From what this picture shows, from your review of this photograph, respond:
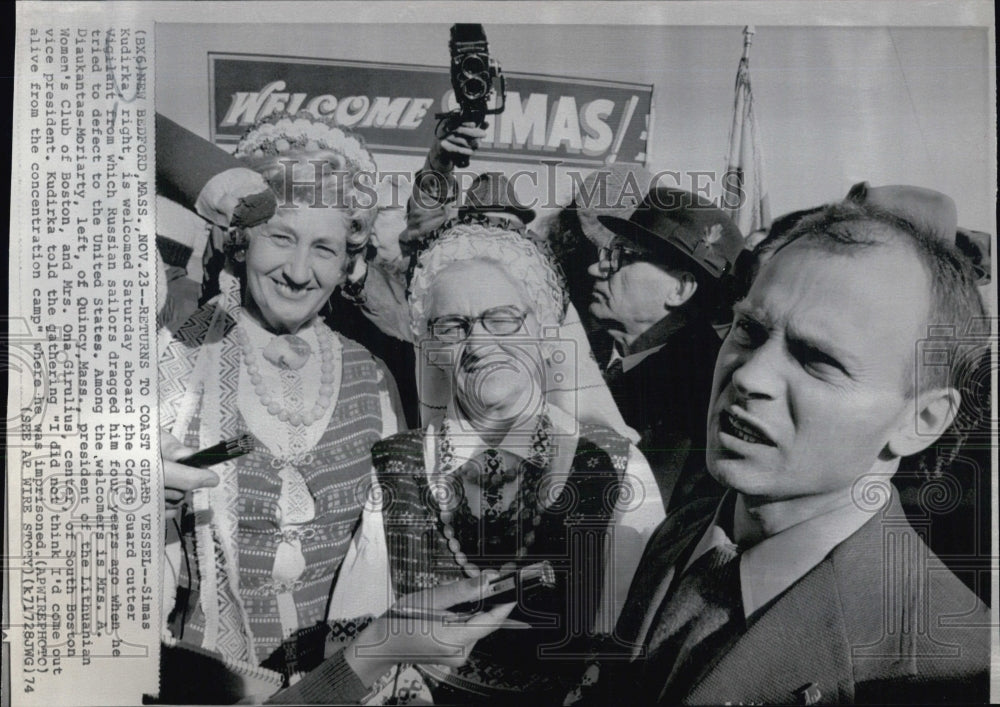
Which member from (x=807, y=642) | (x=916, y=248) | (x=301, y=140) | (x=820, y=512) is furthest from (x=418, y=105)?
(x=807, y=642)

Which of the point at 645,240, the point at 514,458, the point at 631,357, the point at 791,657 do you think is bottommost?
the point at 791,657

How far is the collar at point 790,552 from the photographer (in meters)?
1.61

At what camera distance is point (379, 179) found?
1.63 meters

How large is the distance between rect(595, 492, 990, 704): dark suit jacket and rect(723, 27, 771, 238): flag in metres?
0.63

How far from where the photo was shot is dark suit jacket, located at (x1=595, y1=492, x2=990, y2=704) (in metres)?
1.59

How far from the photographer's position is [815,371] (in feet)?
5.15

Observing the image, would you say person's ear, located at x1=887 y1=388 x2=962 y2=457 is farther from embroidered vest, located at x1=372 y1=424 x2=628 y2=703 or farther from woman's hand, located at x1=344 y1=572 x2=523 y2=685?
woman's hand, located at x1=344 y1=572 x2=523 y2=685

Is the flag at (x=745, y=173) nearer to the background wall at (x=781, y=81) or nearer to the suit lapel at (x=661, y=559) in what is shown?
the background wall at (x=781, y=81)

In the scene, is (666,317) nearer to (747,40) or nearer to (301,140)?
(747,40)

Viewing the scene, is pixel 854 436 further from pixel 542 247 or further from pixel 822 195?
pixel 542 247

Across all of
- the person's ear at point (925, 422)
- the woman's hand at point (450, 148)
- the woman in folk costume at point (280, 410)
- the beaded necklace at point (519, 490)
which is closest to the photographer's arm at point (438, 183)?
the woman's hand at point (450, 148)

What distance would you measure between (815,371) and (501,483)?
0.71m

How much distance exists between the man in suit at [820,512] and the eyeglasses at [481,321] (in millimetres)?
455

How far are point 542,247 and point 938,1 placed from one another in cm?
105
